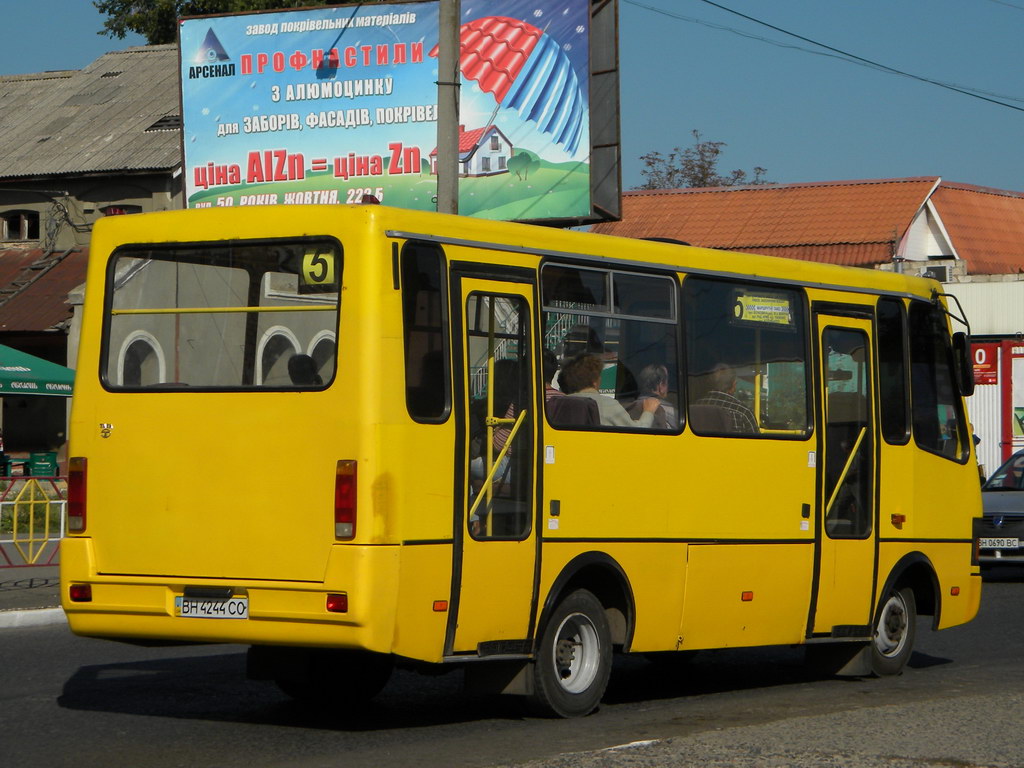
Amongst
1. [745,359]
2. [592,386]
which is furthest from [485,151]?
[592,386]

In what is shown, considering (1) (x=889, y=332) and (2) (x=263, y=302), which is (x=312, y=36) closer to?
(1) (x=889, y=332)

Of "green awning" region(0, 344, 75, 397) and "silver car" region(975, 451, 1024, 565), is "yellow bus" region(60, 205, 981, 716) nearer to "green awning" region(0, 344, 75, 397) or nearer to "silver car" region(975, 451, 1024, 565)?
"silver car" region(975, 451, 1024, 565)

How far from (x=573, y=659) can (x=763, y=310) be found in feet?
9.53

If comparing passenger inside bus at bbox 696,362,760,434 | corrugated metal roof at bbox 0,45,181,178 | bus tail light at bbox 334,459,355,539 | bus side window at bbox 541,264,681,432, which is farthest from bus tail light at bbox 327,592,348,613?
corrugated metal roof at bbox 0,45,181,178

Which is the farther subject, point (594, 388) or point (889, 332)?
point (889, 332)

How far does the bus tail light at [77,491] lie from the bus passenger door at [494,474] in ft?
6.93

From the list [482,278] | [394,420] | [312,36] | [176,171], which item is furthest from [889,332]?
[176,171]

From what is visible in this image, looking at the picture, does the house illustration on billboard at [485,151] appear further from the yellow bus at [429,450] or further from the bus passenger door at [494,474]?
the bus passenger door at [494,474]

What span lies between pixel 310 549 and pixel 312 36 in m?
19.9

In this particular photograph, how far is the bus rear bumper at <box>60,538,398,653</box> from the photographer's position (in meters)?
8.28

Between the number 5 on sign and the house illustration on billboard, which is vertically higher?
the house illustration on billboard

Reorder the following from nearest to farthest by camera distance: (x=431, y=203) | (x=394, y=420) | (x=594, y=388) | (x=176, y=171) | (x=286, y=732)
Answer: (x=394, y=420) < (x=286, y=732) < (x=594, y=388) < (x=431, y=203) < (x=176, y=171)

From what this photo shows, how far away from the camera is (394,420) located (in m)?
8.45

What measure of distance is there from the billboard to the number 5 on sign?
17.1 metres
